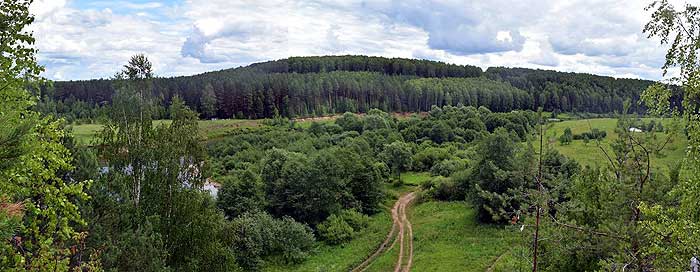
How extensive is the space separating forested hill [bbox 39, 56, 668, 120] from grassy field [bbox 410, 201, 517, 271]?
60.5m

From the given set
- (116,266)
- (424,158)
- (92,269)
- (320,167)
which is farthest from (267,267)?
(424,158)

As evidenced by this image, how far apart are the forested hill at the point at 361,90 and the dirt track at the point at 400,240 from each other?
56.9m

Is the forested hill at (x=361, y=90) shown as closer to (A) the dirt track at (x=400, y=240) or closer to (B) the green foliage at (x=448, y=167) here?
(B) the green foliage at (x=448, y=167)

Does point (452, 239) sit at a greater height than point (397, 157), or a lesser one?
lesser

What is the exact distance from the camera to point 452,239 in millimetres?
40406

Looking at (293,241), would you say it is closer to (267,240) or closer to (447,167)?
(267,240)

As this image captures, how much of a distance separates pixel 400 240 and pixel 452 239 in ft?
13.1

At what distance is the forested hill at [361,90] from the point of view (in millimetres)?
103938

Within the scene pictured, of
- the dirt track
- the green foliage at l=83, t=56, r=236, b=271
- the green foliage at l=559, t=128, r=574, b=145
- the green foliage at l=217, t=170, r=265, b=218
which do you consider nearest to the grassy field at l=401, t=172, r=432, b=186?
the dirt track

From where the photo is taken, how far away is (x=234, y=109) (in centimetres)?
10431

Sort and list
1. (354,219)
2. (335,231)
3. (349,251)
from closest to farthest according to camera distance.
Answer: (349,251), (335,231), (354,219)

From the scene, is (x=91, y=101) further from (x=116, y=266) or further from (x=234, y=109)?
(x=116, y=266)

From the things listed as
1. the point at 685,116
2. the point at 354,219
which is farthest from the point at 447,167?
the point at 685,116

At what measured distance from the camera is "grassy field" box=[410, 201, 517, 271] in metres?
34.3
